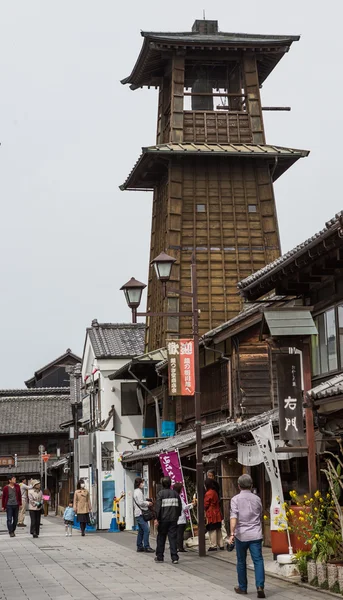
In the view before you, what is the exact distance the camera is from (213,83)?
39.5 m

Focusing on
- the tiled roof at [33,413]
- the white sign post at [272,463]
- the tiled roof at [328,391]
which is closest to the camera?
the tiled roof at [328,391]

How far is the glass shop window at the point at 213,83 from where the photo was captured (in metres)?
38.9

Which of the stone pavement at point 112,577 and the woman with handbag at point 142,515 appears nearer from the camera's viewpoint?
the stone pavement at point 112,577

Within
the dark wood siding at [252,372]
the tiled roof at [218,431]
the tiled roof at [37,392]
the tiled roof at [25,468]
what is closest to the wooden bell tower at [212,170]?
the tiled roof at [218,431]

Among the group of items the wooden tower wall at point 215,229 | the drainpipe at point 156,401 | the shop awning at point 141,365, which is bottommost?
the drainpipe at point 156,401

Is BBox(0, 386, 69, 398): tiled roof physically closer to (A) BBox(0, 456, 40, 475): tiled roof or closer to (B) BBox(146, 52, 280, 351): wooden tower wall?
(A) BBox(0, 456, 40, 475): tiled roof

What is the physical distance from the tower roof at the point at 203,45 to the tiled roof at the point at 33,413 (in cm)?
4115

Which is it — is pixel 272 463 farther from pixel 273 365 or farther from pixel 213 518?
pixel 273 365

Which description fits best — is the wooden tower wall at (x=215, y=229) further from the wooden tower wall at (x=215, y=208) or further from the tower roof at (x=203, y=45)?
the tower roof at (x=203, y=45)

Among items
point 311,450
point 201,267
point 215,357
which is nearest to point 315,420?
point 311,450

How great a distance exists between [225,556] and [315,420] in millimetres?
5602

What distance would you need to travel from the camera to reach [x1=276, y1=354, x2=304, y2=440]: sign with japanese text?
17.0 m

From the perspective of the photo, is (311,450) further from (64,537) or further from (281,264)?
(64,537)

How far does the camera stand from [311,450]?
52.7 ft
